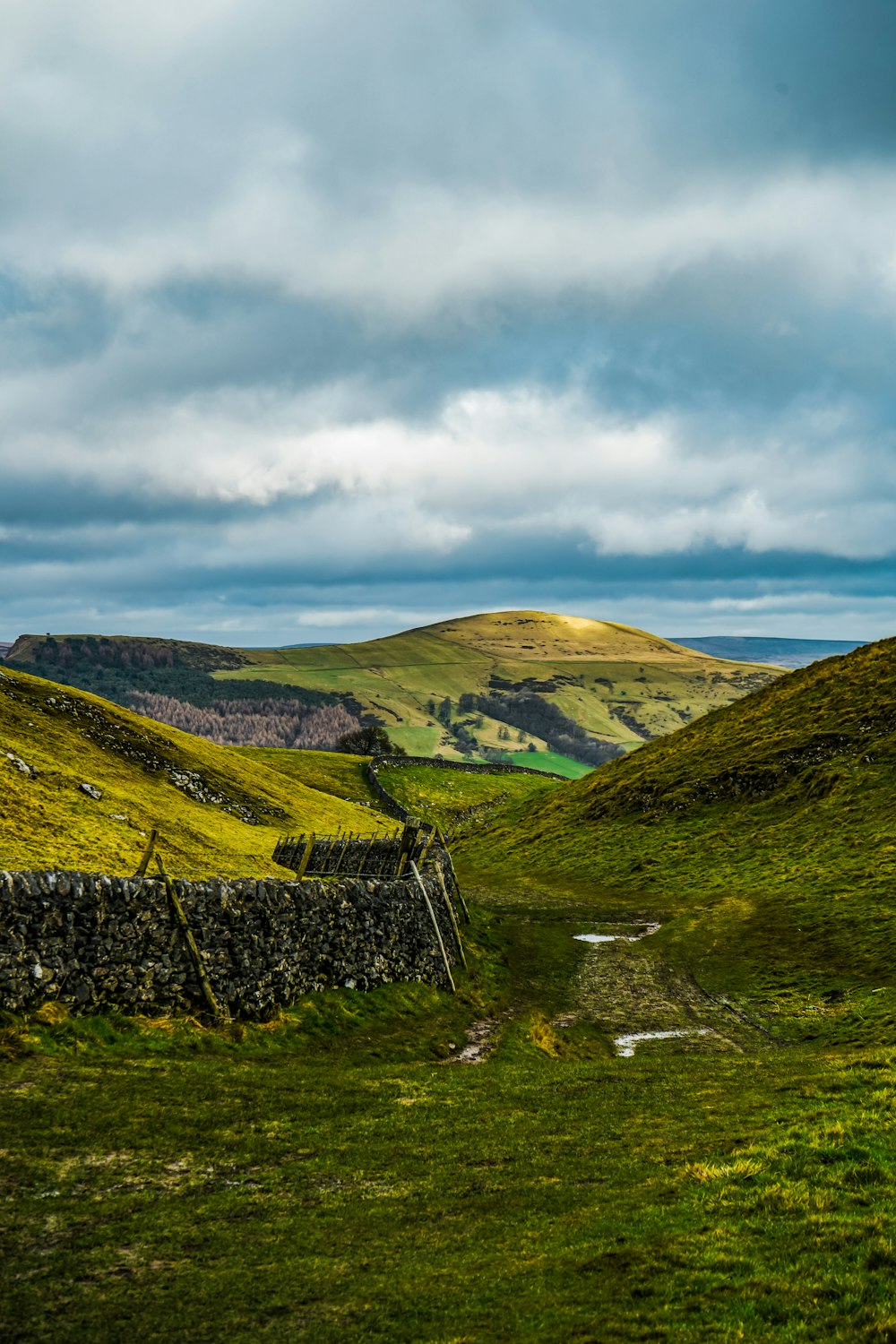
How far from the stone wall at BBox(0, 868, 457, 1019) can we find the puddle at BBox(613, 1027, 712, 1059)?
832cm

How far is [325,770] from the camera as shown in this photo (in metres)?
142

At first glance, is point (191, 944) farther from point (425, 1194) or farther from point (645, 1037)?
point (645, 1037)

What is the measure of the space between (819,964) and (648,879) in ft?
91.5

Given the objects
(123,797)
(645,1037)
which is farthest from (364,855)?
(645,1037)

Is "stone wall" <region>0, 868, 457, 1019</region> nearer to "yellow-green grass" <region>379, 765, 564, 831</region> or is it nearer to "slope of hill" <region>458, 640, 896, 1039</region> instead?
"slope of hill" <region>458, 640, 896, 1039</region>

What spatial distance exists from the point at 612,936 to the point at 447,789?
8884cm

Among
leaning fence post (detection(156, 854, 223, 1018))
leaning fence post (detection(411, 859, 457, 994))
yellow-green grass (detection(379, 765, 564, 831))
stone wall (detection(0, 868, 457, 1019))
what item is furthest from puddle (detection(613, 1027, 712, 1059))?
yellow-green grass (detection(379, 765, 564, 831))

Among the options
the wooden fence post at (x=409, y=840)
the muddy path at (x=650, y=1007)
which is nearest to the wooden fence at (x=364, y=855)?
the wooden fence post at (x=409, y=840)

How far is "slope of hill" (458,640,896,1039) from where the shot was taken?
4381 centimetres

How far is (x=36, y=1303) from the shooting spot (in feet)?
34.6

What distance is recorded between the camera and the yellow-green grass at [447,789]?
130 m

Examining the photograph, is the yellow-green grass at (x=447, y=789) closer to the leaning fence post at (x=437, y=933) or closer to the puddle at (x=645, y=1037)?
the leaning fence post at (x=437, y=933)

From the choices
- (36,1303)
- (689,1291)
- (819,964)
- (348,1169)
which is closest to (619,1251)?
(689,1291)

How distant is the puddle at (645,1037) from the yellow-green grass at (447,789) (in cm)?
9060
